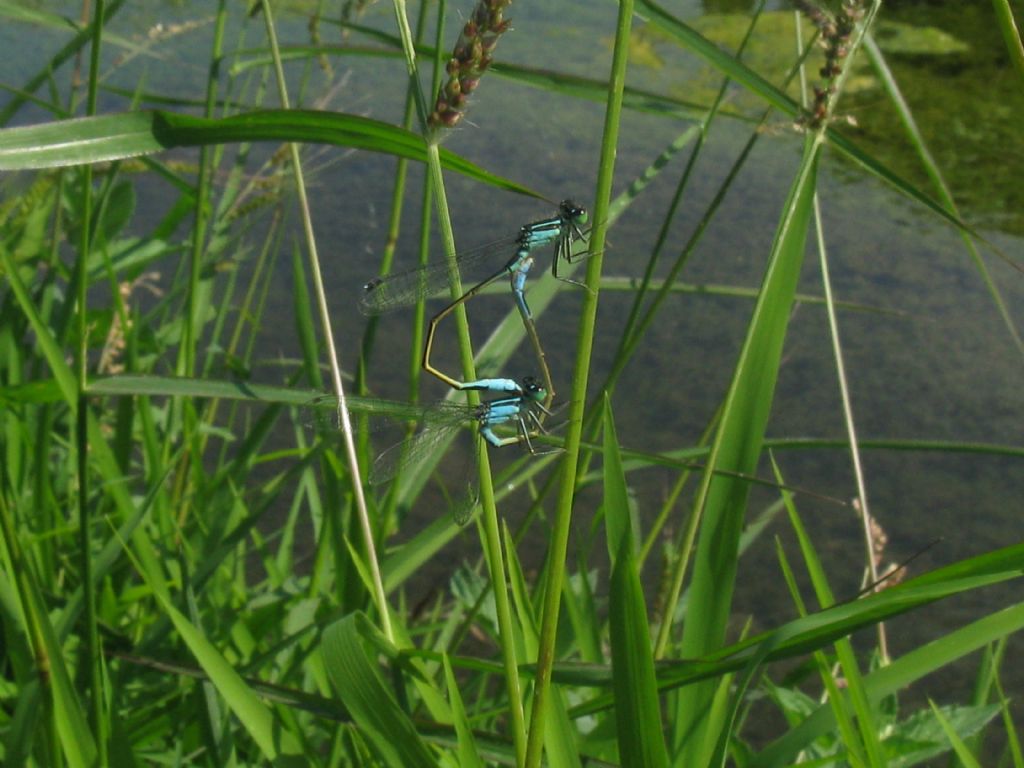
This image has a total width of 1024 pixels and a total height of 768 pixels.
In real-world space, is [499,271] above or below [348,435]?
above

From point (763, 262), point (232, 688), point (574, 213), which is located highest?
point (574, 213)

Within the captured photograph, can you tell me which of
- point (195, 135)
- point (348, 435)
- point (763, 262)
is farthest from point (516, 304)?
point (763, 262)

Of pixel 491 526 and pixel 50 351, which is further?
pixel 50 351

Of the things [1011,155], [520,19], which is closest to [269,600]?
[1011,155]

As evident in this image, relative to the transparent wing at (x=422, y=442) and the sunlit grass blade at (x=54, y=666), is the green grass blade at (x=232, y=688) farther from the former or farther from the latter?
the transparent wing at (x=422, y=442)

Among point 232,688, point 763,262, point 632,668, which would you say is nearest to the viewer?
point 632,668

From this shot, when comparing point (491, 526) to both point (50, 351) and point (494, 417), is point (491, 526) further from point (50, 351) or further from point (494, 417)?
point (50, 351)

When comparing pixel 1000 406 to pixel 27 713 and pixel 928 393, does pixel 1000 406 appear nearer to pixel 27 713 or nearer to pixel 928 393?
pixel 928 393
